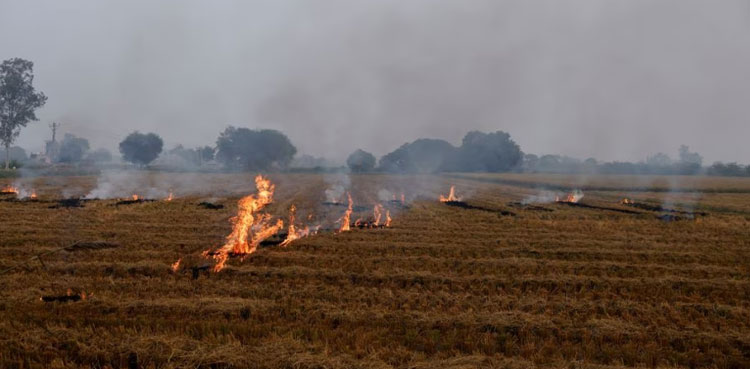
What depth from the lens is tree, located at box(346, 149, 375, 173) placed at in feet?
365

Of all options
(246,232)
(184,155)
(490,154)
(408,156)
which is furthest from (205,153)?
(246,232)

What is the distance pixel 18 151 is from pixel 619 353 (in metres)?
260

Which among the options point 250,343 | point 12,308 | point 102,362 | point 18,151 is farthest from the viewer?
point 18,151

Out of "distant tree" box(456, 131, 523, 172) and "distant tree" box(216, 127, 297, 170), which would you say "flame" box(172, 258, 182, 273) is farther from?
"distant tree" box(456, 131, 523, 172)

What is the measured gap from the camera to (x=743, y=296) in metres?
8.16

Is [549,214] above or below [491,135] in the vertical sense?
below

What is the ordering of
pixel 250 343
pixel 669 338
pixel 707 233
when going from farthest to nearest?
pixel 707 233
pixel 669 338
pixel 250 343

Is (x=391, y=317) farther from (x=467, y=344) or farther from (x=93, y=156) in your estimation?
(x=93, y=156)

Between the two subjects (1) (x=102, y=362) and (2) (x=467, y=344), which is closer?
(1) (x=102, y=362)

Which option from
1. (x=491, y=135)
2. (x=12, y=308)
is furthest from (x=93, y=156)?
(x=12, y=308)

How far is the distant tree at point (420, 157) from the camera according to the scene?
11075 centimetres

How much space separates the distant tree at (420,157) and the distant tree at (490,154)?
6110mm

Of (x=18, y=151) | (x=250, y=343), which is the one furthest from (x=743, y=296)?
(x=18, y=151)

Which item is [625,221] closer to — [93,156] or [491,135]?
[491,135]
